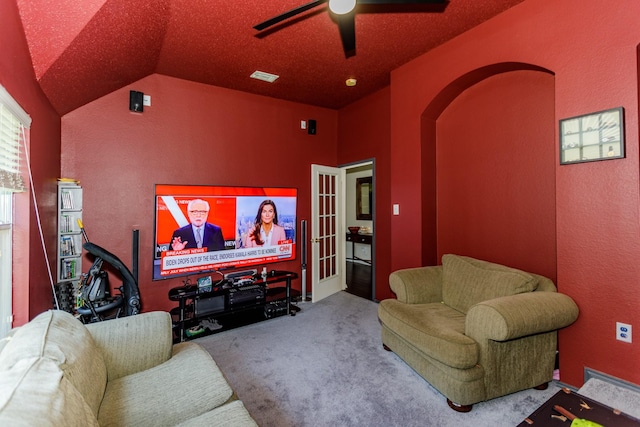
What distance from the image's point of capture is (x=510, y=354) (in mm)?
1960

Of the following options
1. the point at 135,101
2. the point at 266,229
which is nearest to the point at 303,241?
the point at 266,229

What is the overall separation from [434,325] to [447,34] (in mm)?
2590

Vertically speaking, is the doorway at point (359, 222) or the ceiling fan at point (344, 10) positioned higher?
the ceiling fan at point (344, 10)

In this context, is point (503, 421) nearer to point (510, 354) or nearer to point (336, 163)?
point (510, 354)

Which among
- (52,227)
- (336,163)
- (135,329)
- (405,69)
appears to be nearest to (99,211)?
(52,227)

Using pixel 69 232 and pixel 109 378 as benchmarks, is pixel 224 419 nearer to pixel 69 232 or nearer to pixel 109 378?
pixel 109 378

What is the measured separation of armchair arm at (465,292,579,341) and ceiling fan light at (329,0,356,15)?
2032 millimetres

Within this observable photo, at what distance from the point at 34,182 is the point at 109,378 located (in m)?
1.50

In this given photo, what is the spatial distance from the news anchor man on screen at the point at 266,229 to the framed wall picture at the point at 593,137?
10.1 feet

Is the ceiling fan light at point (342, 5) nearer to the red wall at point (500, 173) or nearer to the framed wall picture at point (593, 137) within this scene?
the framed wall picture at point (593, 137)

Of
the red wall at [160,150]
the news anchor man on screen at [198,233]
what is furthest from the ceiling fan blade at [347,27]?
the news anchor man on screen at [198,233]

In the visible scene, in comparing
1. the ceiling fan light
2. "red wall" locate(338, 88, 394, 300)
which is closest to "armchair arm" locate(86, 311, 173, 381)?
the ceiling fan light

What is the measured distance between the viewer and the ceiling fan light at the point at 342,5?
173cm

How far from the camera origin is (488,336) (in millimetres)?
1861
